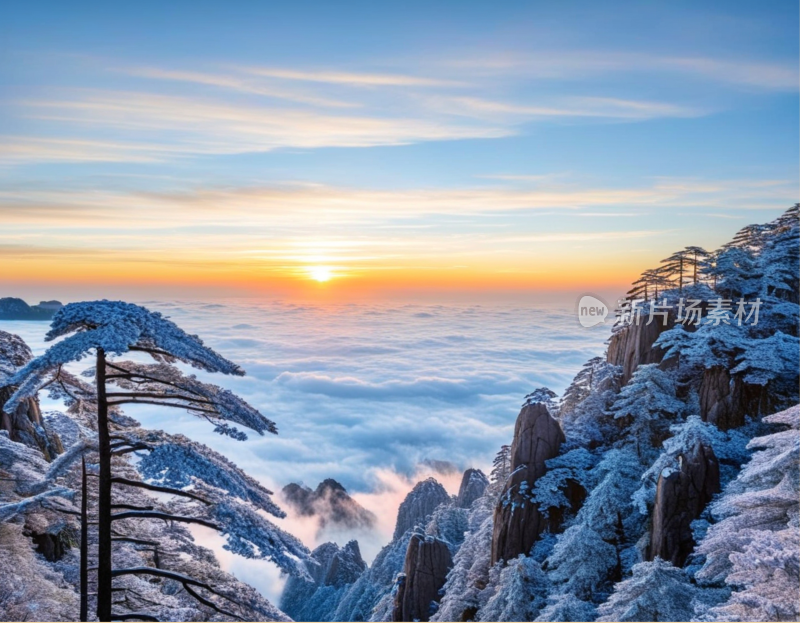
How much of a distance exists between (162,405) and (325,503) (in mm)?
102366

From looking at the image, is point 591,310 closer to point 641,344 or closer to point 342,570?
point 641,344

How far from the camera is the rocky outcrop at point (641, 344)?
3194cm

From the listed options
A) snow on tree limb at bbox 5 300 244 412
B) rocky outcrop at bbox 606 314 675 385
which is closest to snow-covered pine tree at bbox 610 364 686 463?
rocky outcrop at bbox 606 314 675 385

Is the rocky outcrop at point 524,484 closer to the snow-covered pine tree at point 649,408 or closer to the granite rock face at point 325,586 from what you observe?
the snow-covered pine tree at point 649,408

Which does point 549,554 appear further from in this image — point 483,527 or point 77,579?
point 77,579

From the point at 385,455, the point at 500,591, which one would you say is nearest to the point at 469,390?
the point at 385,455

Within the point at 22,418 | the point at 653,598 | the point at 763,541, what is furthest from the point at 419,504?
the point at 763,541

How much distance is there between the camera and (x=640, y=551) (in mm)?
22891

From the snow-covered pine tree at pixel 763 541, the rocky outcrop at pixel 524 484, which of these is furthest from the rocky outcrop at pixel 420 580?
the snow-covered pine tree at pixel 763 541

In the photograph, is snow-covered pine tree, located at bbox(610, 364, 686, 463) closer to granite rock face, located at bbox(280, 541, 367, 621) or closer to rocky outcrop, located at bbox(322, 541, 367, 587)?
granite rock face, located at bbox(280, 541, 367, 621)

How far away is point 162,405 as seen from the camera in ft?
25.6

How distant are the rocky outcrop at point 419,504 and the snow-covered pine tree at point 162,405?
5577 cm

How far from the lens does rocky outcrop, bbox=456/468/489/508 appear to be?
184 ft

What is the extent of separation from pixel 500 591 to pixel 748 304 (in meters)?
21.4
